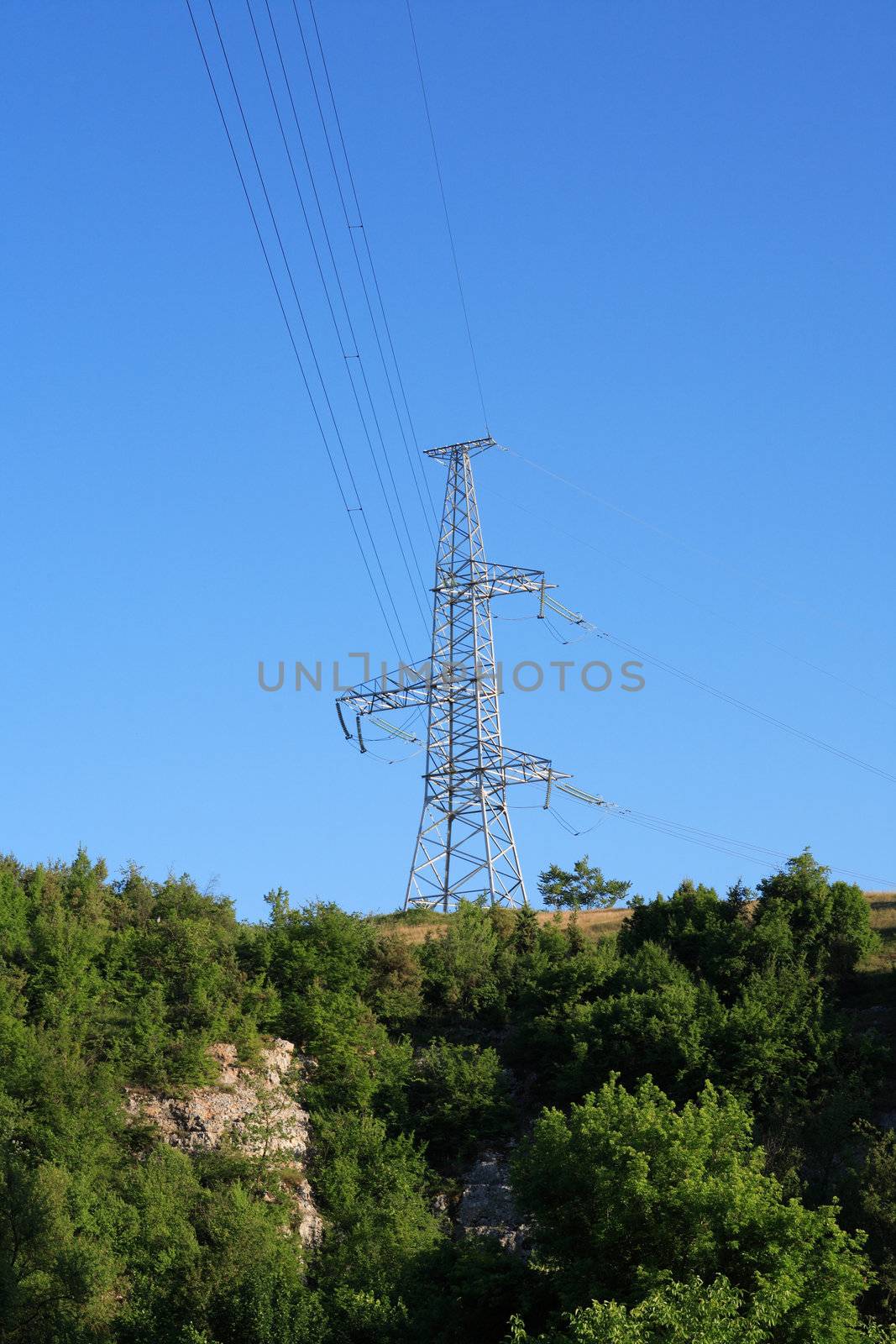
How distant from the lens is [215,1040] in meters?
48.8

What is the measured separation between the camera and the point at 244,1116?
1804 inches

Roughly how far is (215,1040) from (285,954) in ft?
19.4

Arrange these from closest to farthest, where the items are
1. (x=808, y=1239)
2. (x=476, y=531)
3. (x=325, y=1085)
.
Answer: (x=808, y=1239)
(x=325, y=1085)
(x=476, y=531)

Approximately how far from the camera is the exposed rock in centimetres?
4162

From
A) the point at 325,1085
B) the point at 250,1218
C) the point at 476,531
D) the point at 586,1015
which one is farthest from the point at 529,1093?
the point at 476,531

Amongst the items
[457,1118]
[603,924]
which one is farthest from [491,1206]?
[603,924]

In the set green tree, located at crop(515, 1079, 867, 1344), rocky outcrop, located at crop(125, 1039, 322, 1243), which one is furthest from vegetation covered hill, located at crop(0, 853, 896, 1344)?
rocky outcrop, located at crop(125, 1039, 322, 1243)

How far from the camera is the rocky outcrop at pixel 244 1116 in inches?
1731

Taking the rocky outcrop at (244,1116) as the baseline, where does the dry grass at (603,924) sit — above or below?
above

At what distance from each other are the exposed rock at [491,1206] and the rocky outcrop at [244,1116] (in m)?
4.54

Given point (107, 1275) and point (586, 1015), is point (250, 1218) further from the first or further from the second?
point (586, 1015)

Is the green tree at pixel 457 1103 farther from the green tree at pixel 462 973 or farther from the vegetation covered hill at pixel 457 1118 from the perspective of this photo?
the green tree at pixel 462 973

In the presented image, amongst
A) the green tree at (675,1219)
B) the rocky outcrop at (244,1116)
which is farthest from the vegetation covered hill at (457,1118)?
the rocky outcrop at (244,1116)

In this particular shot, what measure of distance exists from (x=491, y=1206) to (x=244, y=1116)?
8.26m
